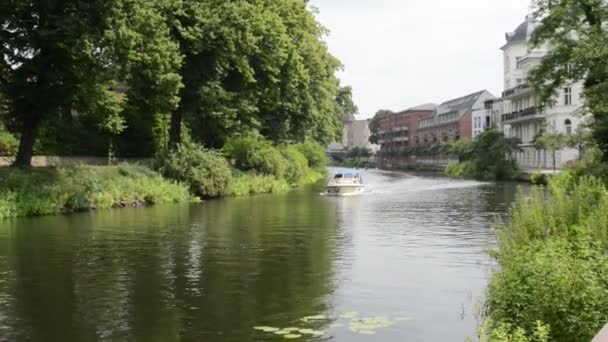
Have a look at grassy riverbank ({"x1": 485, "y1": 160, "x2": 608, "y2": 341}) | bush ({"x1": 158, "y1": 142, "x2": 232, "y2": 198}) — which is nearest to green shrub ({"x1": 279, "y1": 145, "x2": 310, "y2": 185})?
bush ({"x1": 158, "y1": 142, "x2": 232, "y2": 198})

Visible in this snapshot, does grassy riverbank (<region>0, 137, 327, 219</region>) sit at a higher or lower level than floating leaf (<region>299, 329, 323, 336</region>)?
higher

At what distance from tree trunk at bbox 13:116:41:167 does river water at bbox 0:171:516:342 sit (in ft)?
22.5

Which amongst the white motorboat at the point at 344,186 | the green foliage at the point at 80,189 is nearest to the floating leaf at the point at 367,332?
the green foliage at the point at 80,189

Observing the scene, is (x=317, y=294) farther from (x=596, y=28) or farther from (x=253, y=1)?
(x=253, y=1)

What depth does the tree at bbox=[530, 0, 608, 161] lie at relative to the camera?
133 ft

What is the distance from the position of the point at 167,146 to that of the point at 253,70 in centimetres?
732

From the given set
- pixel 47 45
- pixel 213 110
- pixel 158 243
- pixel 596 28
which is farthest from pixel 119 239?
pixel 596 28

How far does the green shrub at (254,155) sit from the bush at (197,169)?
9902mm

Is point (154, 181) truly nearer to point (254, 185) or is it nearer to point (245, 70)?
A: point (245, 70)

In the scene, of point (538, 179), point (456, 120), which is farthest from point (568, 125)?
point (456, 120)

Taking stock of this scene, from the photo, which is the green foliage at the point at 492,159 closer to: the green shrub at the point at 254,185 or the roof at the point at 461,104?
the green shrub at the point at 254,185

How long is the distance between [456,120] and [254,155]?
11507cm

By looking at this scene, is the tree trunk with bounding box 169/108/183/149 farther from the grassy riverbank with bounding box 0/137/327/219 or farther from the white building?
the white building

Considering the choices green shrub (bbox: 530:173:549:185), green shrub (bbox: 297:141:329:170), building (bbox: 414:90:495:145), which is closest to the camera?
green shrub (bbox: 530:173:549:185)
